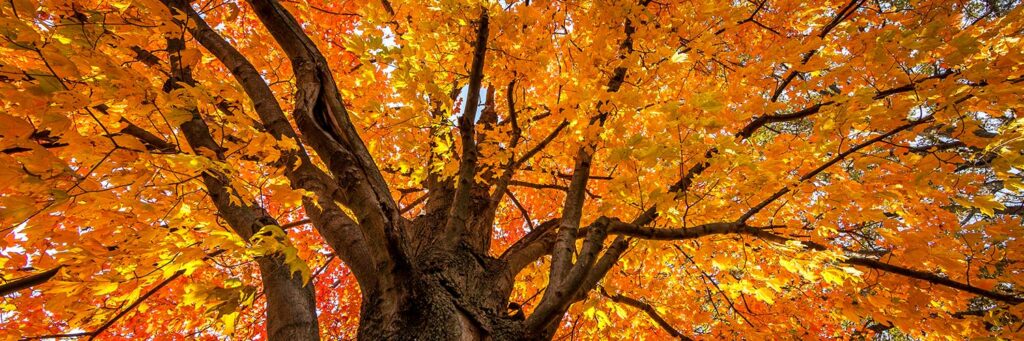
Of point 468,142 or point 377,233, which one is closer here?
point 377,233

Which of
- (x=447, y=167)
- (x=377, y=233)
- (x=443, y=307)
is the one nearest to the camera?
(x=377, y=233)

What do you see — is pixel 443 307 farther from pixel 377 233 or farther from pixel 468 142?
pixel 468 142

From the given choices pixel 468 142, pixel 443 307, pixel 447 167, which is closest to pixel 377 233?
pixel 443 307

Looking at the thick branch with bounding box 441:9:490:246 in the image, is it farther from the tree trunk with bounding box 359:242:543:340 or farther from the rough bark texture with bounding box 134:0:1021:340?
the tree trunk with bounding box 359:242:543:340

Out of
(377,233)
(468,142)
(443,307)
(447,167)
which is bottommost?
(443,307)

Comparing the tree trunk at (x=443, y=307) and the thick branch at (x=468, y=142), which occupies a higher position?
the thick branch at (x=468, y=142)

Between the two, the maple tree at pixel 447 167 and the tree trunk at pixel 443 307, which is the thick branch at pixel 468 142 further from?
the tree trunk at pixel 443 307

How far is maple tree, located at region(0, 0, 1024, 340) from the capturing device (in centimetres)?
198

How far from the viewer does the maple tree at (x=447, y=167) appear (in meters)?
1.98

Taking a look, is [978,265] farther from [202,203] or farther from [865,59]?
[202,203]

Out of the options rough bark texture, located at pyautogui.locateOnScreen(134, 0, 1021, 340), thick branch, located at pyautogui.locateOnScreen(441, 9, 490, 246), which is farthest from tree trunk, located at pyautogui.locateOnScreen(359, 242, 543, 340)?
thick branch, located at pyautogui.locateOnScreen(441, 9, 490, 246)


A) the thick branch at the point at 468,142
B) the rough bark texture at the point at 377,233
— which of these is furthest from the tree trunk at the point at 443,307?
the thick branch at the point at 468,142

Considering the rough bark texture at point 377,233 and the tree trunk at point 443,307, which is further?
the tree trunk at point 443,307

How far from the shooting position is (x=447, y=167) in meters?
3.42
